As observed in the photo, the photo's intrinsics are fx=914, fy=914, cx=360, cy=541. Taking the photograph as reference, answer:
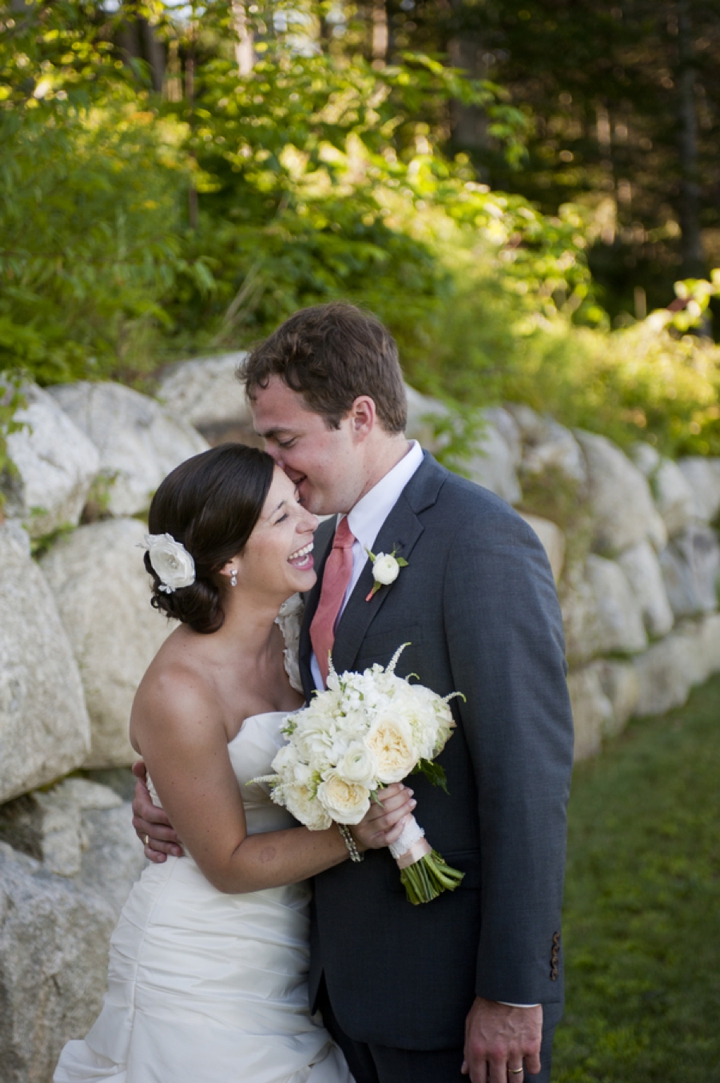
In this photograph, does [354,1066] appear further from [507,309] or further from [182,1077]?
[507,309]

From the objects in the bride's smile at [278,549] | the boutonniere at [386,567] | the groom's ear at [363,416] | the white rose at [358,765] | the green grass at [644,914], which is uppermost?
the groom's ear at [363,416]

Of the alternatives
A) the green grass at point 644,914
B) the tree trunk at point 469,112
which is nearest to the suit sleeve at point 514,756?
the green grass at point 644,914

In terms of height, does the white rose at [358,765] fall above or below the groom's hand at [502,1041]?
above

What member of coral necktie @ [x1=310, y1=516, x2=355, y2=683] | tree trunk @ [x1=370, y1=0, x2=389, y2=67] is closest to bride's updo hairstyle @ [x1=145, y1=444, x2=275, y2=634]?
coral necktie @ [x1=310, y1=516, x2=355, y2=683]

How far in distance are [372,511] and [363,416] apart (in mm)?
251

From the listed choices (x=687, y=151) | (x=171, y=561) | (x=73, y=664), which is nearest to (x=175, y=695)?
(x=171, y=561)

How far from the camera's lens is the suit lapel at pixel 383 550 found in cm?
218

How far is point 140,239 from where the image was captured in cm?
420

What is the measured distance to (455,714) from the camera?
2.11m

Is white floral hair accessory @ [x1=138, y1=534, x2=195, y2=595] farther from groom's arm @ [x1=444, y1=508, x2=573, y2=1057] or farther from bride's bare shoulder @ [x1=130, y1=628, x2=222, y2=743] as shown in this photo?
groom's arm @ [x1=444, y1=508, x2=573, y2=1057]

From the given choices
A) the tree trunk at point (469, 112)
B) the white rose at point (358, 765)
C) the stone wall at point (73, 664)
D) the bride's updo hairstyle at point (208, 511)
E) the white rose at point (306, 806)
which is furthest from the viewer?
the tree trunk at point (469, 112)

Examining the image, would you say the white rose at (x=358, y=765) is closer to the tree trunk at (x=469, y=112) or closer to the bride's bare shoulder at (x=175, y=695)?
the bride's bare shoulder at (x=175, y=695)

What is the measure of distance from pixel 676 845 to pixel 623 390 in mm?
5217

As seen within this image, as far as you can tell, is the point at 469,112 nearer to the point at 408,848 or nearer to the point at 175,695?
the point at 175,695
